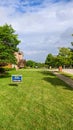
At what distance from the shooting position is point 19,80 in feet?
74.2

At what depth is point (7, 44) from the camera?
37062mm

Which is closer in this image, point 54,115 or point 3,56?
point 54,115

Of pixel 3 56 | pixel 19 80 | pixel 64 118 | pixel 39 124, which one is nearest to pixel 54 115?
pixel 64 118

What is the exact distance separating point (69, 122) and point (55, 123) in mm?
571

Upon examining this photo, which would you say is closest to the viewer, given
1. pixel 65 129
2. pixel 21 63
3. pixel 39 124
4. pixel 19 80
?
pixel 65 129

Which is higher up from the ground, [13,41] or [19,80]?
→ [13,41]

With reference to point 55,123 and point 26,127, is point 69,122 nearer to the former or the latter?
point 55,123

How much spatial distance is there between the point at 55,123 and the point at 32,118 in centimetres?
114

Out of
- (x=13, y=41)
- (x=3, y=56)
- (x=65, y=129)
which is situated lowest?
(x=65, y=129)

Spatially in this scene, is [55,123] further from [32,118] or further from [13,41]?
[13,41]

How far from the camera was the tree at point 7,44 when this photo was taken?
114ft

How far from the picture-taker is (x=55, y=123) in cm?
923

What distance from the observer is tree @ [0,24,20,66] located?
114 feet

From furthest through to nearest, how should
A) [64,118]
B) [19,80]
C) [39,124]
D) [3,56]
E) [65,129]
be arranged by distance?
[3,56] < [19,80] < [64,118] < [39,124] < [65,129]
